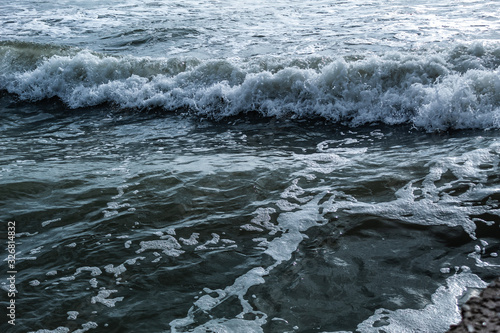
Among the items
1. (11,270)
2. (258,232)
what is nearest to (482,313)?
(258,232)

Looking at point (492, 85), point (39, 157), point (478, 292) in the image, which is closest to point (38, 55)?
point (39, 157)

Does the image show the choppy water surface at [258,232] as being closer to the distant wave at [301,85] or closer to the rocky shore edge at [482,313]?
the rocky shore edge at [482,313]

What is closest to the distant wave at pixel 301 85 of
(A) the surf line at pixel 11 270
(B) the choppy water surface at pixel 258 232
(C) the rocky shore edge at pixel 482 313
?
(B) the choppy water surface at pixel 258 232

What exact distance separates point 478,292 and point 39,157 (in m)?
5.38

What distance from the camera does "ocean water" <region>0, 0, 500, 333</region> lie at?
320 centimetres

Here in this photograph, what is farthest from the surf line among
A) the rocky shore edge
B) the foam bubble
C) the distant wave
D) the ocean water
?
the distant wave

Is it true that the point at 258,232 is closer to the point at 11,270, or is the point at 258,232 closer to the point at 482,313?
the point at 482,313

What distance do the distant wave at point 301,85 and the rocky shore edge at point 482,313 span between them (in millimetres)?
3820

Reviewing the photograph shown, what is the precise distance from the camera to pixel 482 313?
9.27 feet

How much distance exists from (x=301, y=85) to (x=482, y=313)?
5.67m

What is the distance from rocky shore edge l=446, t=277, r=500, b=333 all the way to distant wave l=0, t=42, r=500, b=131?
382cm

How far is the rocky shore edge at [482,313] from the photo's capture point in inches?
106

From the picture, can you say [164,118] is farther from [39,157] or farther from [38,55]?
[38,55]

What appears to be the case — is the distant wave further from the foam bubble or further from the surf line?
the surf line
